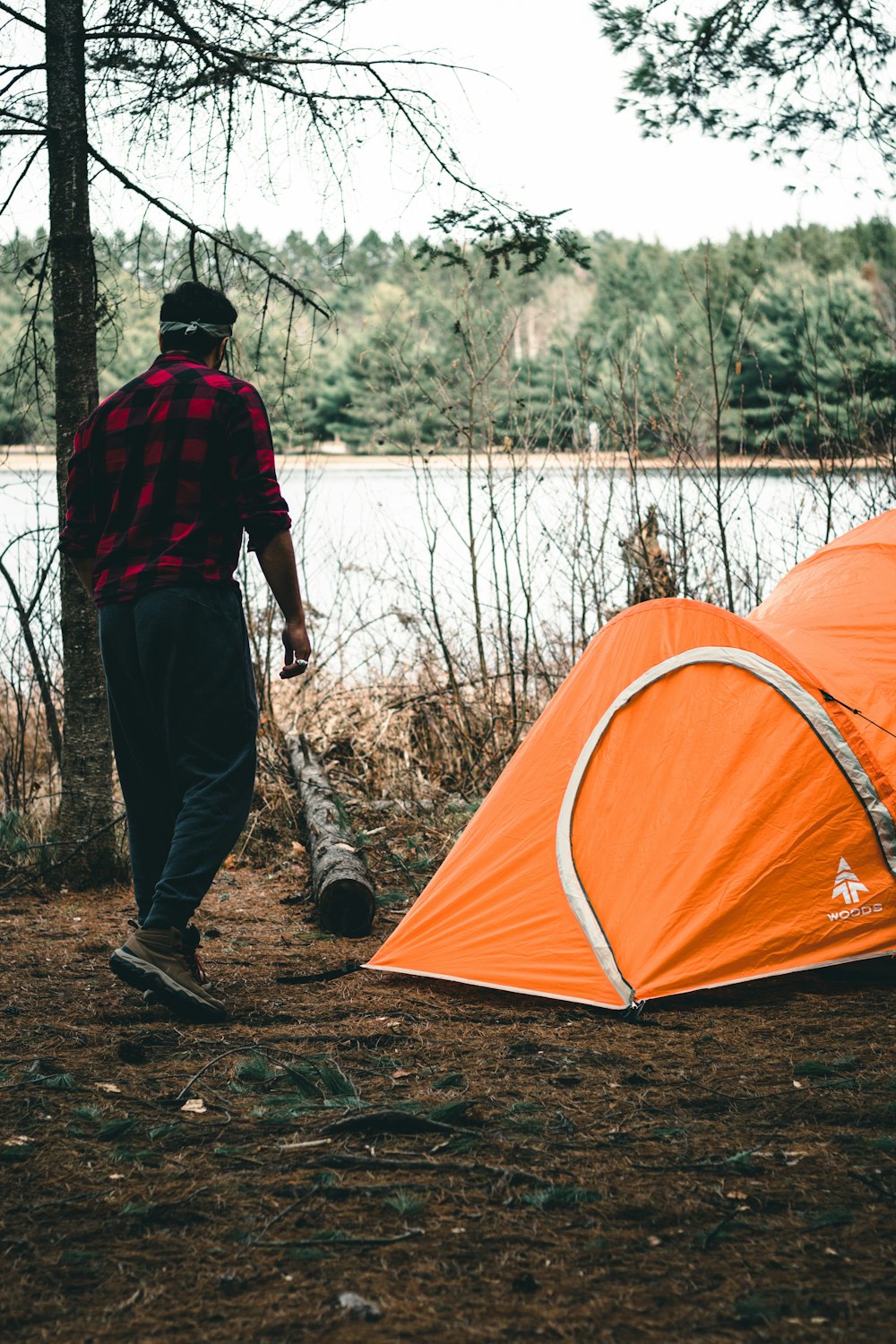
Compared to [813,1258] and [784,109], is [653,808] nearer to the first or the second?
[813,1258]

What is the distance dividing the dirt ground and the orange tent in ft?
0.51

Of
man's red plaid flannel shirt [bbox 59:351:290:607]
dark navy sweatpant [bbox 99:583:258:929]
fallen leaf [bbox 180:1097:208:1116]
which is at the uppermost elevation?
man's red plaid flannel shirt [bbox 59:351:290:607]

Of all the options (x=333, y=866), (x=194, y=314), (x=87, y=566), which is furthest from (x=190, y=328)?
(x=333, y=866)

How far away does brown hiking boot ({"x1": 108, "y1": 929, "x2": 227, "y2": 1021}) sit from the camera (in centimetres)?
319

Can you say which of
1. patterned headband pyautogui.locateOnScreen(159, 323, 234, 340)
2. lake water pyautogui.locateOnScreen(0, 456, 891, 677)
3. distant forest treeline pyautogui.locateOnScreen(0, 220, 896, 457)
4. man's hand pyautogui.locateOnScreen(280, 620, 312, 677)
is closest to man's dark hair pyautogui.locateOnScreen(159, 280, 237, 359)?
patterned headband pyautogui.locateOnScreen(159, 323, 234, 340)

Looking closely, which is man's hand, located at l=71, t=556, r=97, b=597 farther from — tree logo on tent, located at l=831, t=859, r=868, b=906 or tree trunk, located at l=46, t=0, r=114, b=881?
tree logo on tent, located at l=831, t=859, r=868, b=906

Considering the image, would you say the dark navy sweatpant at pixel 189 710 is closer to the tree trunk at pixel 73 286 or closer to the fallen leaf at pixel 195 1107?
the fallen leaf at pixel 195 1107

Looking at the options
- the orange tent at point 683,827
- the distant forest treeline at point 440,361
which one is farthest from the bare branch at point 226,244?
the orange tent at point 683,827

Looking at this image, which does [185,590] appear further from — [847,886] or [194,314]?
[847,886]

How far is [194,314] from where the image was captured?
3396mm

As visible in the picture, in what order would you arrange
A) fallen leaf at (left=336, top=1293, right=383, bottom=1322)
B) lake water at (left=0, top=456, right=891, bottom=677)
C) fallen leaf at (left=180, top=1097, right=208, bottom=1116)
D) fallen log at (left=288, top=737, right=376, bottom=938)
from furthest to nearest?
lake water at (left=0, top=456, right=891, bottom=677) < fallen log at (left=288, top=737, right=376, bottom=938) < fallen leaf at (left=180, top=1097, right=208, bottom=1116) < fallen leaf at (left=336, top=1293, right=383, bottom=1322)

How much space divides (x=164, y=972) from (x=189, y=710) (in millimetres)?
716

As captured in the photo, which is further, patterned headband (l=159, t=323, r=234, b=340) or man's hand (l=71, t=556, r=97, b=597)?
man's hand (l=71, t=556, r=97, b=597)

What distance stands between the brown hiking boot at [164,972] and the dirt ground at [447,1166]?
0.06 metres
